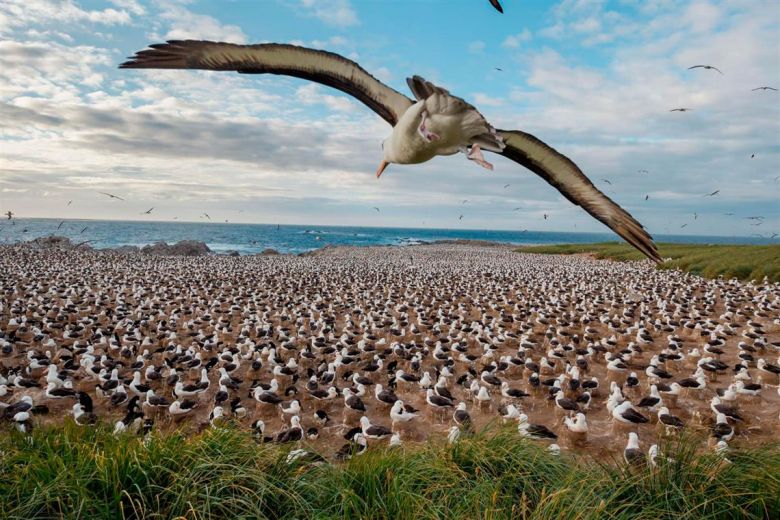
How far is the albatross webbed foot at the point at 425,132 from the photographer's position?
7.27ft

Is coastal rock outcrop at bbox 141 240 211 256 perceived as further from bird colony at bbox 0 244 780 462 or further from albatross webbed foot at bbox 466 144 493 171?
albatross webbed foot at bbox 466 144 493 171

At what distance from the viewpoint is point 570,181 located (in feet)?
10.3

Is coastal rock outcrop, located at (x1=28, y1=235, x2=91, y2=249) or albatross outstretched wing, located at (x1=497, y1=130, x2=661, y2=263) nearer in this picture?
albatross outstretched wing, located at (x1=497, y1=130, x2=661, y2=263)

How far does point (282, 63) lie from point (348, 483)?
12.2 feet

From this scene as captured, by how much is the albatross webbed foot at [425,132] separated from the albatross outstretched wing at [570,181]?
2.30 feet

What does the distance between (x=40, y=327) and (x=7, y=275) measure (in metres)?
13.9

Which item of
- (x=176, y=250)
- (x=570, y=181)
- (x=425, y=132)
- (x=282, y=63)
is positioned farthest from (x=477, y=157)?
(x=176, y=250)

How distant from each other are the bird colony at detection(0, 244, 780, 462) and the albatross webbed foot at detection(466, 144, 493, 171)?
4.31 metres

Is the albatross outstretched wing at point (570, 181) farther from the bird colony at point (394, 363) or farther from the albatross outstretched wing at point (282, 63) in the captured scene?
the bird colony at point (394, 363)

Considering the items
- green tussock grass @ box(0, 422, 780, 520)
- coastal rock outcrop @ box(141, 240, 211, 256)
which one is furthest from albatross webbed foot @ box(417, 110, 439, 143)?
coastal rock outcrop @ box(141, 240, 211, 256)

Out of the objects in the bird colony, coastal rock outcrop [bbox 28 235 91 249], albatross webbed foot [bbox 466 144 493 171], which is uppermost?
albatross webbed foot [bbox 466 144 493 171]

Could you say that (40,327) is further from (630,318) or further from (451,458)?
(630,318)

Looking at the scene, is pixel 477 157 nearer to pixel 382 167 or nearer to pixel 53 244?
pixel 382 167

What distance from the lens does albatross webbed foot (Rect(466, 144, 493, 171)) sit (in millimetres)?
2078
